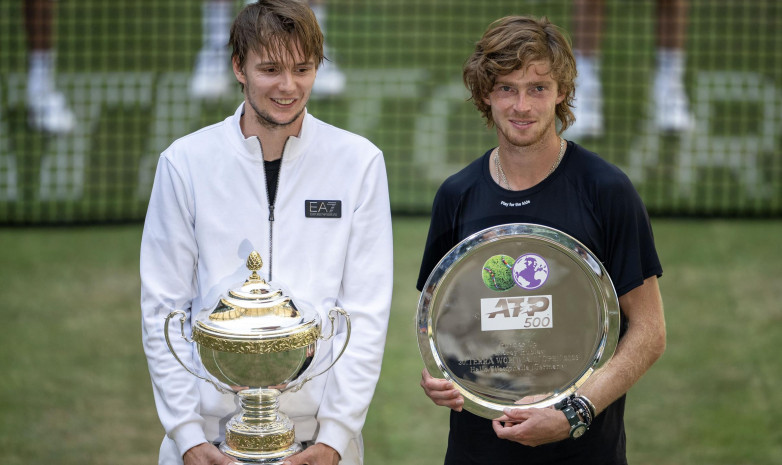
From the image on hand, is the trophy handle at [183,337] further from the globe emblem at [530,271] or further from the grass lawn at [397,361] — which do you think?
the grass lawn at [397,361]

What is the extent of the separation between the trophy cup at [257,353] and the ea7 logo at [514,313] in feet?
0.95

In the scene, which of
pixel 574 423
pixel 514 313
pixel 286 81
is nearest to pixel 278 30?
pixel 286 81

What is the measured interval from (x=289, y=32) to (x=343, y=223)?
1.38 feet

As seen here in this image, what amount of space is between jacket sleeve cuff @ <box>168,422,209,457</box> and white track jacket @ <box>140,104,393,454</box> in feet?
0.05

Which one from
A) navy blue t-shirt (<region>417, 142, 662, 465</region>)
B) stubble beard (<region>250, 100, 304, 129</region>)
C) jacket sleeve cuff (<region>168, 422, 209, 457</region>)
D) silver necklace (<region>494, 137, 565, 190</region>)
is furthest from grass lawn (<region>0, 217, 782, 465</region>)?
stubble beard (<region>250, 100, 304, 129</region>)

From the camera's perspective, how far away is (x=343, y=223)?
7.67 feet

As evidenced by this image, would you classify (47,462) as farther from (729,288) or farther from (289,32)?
(729,288)

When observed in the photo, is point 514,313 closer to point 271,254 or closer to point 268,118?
point 271,254

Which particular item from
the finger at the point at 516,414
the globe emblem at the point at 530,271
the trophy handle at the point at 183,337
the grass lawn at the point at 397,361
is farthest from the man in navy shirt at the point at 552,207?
the grass lawn at the point at 397,361

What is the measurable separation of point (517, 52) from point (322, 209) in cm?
53

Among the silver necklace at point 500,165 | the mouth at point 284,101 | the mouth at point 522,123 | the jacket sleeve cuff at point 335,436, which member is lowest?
the jacket sleeve cuff at point 335,436

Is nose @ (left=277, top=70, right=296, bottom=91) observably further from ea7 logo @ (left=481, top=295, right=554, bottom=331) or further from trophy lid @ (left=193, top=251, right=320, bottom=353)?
ea7 logo @ (left=481, top=295, right=554, bottom=331)

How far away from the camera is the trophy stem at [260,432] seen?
2127mm

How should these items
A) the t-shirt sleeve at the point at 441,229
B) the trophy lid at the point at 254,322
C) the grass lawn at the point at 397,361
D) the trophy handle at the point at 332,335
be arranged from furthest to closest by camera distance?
the grass lawn at the point at 397,361 → the t-shirt sleeve at the point at 441,229 → the trophy handle at the point at 332,335 → the trophy lid at the point at 254,322
